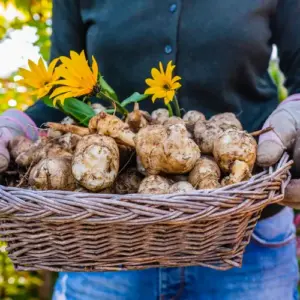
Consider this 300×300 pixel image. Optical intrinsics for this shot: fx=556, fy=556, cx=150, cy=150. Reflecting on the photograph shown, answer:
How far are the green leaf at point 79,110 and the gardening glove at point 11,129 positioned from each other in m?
0.08

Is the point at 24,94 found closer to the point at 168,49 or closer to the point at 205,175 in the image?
the point at 168,49

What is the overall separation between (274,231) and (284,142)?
A: 282 millimetres

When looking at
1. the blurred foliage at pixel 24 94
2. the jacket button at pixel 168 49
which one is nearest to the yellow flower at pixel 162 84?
the jacket button at pixel 168 49

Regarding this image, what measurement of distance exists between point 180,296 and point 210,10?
0.59m

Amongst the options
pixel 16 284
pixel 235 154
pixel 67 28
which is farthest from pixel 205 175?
pixel 16 284

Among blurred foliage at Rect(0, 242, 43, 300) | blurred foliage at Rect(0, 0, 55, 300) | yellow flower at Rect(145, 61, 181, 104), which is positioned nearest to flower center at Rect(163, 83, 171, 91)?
yellow flower at Rect(145, 61, 181, 104)

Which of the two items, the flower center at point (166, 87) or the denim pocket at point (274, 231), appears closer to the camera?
the flower center at point (166, 87)

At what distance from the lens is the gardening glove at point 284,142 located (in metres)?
0.91

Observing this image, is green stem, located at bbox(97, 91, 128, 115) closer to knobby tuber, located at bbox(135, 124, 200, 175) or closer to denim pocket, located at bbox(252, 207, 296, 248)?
knobby tuber, located at bbox(135, 124, 200, 175)

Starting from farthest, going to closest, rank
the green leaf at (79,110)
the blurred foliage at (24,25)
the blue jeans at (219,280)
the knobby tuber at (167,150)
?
the blurred foliage at (24,25), the blue jeans at (219,280), the green leaf at (79,110), the knobby tuber at (167,150)

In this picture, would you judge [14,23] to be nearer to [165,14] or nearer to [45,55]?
[45,55]

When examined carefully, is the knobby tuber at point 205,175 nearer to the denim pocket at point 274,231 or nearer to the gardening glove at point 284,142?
the gardening glove at point 284,142

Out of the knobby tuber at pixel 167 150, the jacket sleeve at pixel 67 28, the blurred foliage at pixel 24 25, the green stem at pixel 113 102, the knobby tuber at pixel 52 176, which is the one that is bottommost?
the knobby tuber at pixel 52 176

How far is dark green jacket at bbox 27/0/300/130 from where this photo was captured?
1.14m
